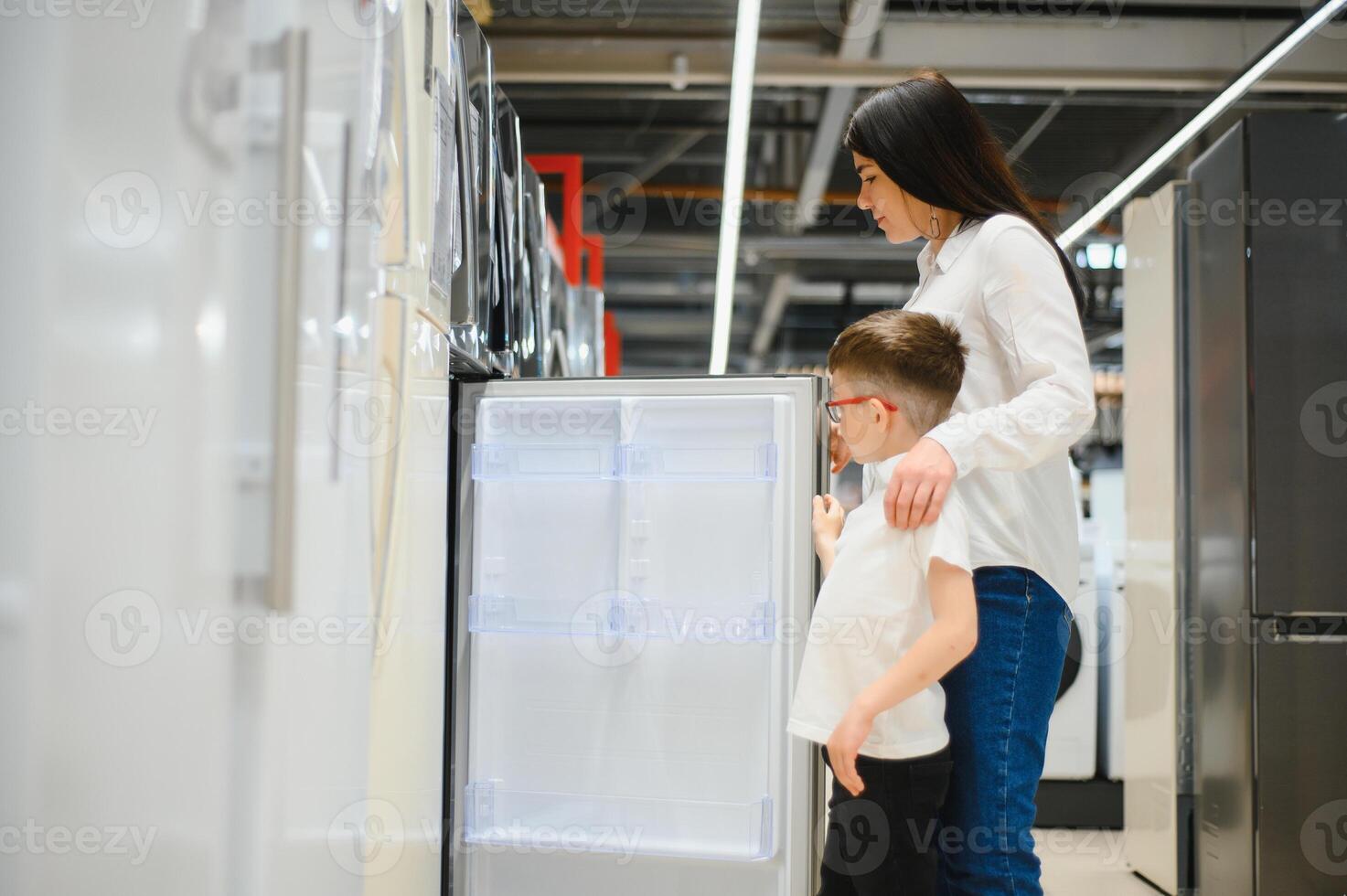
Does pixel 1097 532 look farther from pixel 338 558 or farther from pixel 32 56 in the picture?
pixel 32 56

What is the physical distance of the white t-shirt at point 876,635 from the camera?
1.47 m

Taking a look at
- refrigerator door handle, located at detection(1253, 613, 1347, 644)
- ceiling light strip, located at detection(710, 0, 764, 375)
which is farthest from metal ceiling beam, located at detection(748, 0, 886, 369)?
refrigerator door handle, located at detection(1253, 613, 1347, 644)

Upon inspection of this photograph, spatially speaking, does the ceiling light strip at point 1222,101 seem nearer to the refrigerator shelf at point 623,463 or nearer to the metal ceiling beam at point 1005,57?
the metal ceiling beam at point 1005,57

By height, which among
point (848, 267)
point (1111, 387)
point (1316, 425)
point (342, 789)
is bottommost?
point (342, 789)

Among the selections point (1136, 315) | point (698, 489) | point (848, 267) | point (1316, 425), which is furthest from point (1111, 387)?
point (698, 489)

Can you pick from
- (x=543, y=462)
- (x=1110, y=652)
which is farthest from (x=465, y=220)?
(x=1110, y=652)

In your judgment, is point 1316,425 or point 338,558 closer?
point 338,558

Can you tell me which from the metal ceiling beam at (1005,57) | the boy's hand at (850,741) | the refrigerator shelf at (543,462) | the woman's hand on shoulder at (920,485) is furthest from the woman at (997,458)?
the metal ceiling beam at (1005,57)

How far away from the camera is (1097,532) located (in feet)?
15.4

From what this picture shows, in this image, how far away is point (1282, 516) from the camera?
2947 millimetres

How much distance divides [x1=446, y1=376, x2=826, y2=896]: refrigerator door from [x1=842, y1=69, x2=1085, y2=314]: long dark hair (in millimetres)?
660

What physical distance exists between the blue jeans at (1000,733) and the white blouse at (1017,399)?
5cm

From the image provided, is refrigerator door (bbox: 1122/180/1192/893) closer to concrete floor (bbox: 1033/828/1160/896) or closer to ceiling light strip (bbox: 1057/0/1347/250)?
concrete floor (bbox: 1033/828/1160/896)

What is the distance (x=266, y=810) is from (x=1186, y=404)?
112 inches
